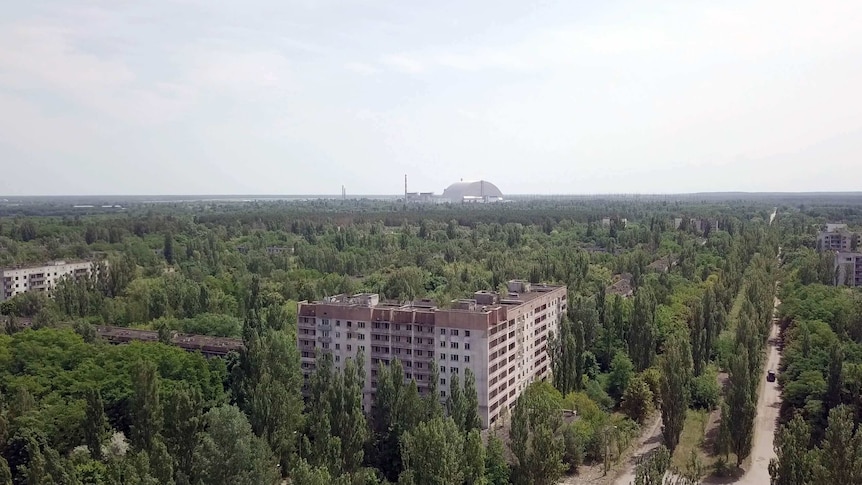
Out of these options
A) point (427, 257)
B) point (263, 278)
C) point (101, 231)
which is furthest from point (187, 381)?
point (101, 231)

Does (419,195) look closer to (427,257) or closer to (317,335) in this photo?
(427,257)

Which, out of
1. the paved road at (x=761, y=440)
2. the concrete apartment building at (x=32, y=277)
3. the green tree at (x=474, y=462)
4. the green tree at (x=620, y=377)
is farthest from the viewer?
the concrete apartment building at (x=32, y=277)

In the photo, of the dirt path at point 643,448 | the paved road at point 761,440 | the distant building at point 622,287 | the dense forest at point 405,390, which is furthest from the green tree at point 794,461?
the distant building at point 622,287

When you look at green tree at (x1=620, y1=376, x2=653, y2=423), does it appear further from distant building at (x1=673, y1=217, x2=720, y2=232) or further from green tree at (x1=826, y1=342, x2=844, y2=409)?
distant building at (x1=673, y1=217, x2=720, y2=232)

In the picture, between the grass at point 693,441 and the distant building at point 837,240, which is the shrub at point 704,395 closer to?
the grass at point 693,441

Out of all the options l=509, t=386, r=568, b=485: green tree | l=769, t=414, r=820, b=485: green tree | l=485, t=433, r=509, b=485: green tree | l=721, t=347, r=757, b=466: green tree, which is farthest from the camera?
l=721, t=347, r=757, b=466: green tree

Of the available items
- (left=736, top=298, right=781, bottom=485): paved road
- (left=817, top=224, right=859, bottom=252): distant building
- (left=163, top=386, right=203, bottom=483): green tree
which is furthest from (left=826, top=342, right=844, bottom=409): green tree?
(left=817, top=224, right=859, bottom=252): distant building
